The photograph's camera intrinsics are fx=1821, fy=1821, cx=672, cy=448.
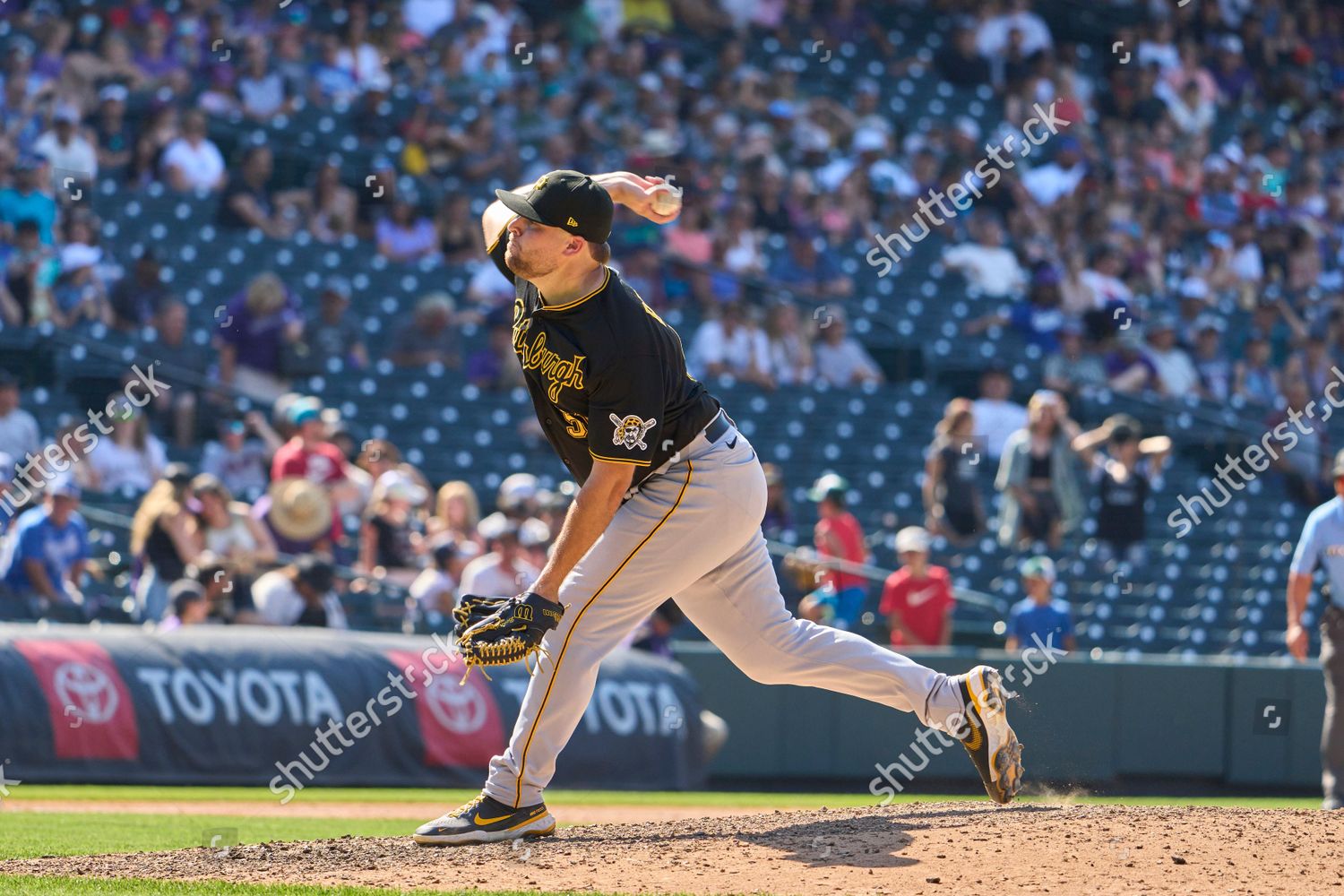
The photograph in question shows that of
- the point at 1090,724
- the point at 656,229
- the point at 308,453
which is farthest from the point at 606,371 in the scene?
the point at 656,229

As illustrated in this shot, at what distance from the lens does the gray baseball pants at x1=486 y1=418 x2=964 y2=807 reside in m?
5.55

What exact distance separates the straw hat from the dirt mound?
20.8 ft

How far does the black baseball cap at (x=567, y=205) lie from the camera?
17.3ft

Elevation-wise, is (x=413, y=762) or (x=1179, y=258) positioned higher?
(x=1179, y=258)

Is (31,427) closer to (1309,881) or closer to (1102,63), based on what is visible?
(1309,881)

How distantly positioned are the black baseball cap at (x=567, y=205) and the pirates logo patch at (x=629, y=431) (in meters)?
0.54

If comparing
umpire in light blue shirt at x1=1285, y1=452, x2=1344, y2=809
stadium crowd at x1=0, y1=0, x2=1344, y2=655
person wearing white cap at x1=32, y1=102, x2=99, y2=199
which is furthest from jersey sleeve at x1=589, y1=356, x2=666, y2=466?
person wearing white cap at x1=32, y1=102, x2=99, y2=199

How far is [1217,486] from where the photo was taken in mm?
17234

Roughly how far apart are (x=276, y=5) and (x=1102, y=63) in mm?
10953

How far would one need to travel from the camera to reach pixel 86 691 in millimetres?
9992

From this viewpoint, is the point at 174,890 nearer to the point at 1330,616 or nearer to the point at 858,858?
the point at 858,858

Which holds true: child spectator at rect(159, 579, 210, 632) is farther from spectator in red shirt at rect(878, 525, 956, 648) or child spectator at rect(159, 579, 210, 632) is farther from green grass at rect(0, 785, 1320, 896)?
spectator in red shirt at rect(878, 525, 956, 648)

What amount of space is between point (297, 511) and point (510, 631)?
723 centimetres

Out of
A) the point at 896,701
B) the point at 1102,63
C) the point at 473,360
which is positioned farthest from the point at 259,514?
the point at 1102,63
